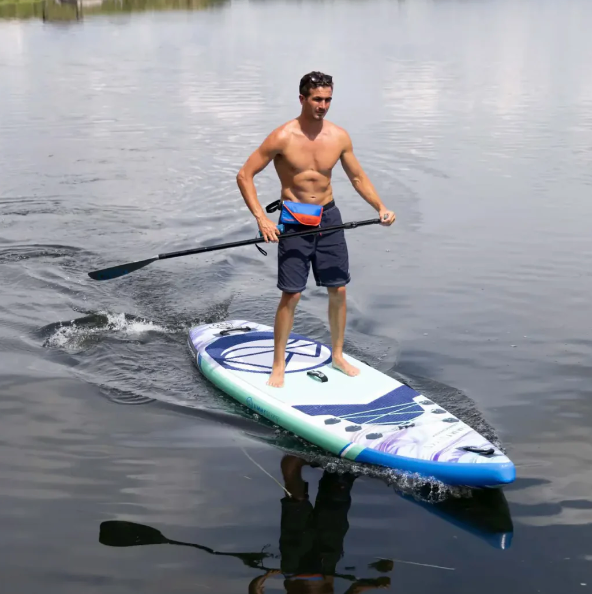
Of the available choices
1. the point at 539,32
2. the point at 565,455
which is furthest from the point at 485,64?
the point at 565,455

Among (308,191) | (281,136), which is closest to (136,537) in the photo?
(308,191)

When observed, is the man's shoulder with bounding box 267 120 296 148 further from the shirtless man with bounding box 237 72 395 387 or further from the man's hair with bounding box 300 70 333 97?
the man's hair with bounding box 300 70 333 97

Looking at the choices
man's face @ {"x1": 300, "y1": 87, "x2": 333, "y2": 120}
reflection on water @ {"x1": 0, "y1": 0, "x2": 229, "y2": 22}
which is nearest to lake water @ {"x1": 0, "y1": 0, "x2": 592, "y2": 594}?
man's face @ {"x1": 300, "y1": 87, "x2": 333, "y2": 120}

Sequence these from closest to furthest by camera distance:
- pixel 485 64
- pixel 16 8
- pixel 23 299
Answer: pixel 23 299 → pixel 485 64 → pixel 16 8

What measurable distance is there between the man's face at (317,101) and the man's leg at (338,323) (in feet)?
4.68

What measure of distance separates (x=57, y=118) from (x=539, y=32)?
3372 centimetres

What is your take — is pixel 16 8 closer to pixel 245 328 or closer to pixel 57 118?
pixel 57 118

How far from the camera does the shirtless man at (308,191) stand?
21.4ft

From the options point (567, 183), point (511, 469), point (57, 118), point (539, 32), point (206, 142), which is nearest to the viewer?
point (511, 469)

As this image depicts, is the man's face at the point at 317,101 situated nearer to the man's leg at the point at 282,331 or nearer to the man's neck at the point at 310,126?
the man's neck at the point at 310,126

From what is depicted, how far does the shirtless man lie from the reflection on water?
183 ft

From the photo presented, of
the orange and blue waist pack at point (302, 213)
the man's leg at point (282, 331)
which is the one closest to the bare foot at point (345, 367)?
the man's leg at point (282, 331)

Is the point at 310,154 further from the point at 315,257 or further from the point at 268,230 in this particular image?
the point at 315,257

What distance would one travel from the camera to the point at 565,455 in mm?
6129
